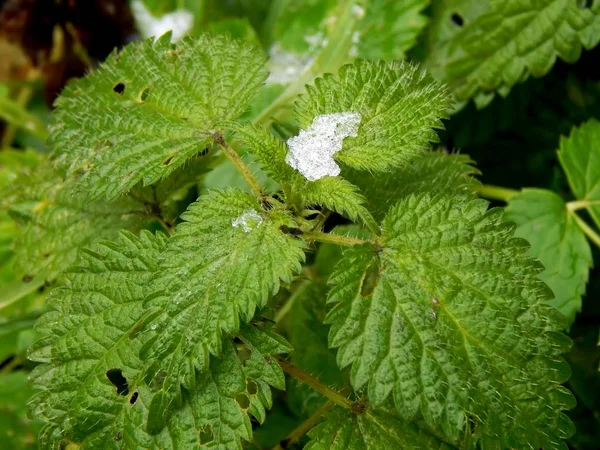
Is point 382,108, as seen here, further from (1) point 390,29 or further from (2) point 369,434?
(1) point 390,29

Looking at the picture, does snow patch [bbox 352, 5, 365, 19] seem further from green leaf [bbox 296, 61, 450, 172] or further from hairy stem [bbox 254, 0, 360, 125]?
green leaf [bbox 296, 61, 450, 172]

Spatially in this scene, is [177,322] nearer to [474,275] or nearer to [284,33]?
[474,275]

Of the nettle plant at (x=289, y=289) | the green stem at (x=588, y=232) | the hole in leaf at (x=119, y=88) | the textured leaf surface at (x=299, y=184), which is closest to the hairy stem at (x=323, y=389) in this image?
the nettle plant at (x=289, y=289)

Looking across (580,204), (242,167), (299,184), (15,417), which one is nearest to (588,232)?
(580,204)

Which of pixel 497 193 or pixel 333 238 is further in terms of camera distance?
pixel 497 193

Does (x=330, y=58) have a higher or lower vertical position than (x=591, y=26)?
lower

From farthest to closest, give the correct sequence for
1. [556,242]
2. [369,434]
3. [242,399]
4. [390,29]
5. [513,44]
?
1. [390,29]
2. [513,44]
3. [556,242]
4. [242,399]
5. [369,434]

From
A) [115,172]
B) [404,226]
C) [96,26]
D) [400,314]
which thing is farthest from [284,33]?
[400,314]
